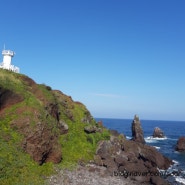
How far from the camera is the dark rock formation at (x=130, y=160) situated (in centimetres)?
4741

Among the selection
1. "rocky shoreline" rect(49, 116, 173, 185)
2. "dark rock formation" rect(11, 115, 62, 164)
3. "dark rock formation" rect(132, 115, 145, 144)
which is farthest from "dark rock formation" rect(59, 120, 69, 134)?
"dark rock formation" rect(132, 115, 145, 144)

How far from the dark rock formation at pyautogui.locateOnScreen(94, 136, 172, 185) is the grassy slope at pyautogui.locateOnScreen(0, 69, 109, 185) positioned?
243 cm

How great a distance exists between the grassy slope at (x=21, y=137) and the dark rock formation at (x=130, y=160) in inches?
95.8

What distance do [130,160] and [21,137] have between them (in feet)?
74.4

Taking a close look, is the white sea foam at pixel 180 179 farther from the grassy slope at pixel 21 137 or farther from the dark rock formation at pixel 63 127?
the dark rock formation at pixel 63 127

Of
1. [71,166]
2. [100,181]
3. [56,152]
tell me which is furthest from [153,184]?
[56,152]

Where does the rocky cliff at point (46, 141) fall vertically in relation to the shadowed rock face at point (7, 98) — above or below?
below

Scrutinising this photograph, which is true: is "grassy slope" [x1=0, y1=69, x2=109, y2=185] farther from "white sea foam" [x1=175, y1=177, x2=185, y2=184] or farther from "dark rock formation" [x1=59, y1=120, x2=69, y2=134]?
"white sea foam" [x1=175, y1=177, x2=185, y2=184]

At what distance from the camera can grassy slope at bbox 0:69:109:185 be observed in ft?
120

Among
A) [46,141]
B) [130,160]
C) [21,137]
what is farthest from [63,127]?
[21,137]

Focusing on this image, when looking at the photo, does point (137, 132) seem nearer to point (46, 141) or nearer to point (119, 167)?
point (119, 167)

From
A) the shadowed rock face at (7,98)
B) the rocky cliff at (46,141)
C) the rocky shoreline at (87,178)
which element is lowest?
the rocky shoreline at (87,178)

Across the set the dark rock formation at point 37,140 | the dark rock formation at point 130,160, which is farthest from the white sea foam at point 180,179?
the dark rock formation at point 37,140

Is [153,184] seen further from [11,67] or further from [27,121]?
[11,67]
